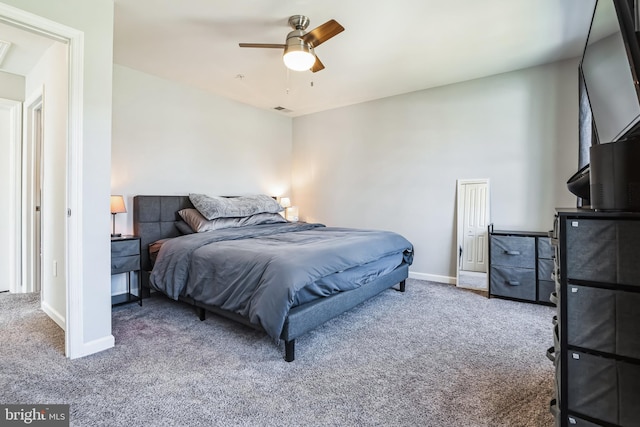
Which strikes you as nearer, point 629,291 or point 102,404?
point 629,291

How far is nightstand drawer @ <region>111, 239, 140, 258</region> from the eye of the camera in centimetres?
294

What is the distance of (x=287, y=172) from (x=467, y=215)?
3113 millimetres

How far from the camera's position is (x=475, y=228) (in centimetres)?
392

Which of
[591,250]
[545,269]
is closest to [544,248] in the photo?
[545,269]

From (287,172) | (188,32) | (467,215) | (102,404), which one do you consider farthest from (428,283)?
(188,32)

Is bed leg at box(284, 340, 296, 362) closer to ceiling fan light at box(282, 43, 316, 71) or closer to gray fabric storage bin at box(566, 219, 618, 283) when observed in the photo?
gray fabric storage bin at box(566, 219, 618, 283)

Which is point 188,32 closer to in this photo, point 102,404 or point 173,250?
point 173,250

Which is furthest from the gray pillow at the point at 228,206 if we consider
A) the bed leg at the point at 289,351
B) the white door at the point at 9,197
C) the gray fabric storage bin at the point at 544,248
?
the gray fabric storage bin at the point at 544,248

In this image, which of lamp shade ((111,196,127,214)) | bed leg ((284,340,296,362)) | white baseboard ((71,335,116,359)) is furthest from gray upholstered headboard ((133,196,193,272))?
bed leg ((284,340,296,362))

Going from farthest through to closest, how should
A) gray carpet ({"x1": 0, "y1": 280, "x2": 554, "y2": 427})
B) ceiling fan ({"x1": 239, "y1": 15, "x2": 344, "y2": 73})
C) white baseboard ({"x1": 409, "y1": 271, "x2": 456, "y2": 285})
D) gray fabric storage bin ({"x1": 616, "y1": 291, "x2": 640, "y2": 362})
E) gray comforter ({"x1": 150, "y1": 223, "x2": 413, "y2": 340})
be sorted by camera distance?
white baseboard ({"x1": 409, "y1": 271, "x2": 456, "y2": 285}) → ceiling fan ({"x1": 239, "y1": 15, "x2": 344, "y2": 73}) → gray comforter ({"x1": 150, "y1": 223, "x2": 413, "y2": 340}) → gray carpet ({"x1": 0, "y1": 280, "x2": 554, "y2": 427}) → gray fabric storage bin ({"x1": 616, "y1": 291, "x2": 640, "y2": 362})

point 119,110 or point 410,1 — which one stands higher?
point 410,1

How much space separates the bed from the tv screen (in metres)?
1.83

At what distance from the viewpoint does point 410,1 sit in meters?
2.37

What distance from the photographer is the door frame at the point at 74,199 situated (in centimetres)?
212
